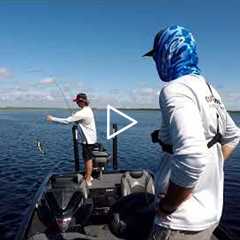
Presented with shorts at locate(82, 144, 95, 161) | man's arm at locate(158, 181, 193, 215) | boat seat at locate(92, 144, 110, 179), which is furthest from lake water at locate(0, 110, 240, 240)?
man's arm at locate(158, 181, 193, 215)

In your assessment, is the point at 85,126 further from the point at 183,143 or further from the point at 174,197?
the point at 183,143

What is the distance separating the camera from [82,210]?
245 inches

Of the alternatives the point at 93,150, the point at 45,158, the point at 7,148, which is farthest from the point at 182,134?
the point at 7,148

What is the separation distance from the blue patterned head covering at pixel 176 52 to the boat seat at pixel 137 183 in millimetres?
5832

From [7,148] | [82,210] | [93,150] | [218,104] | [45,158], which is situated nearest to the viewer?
[218,104]

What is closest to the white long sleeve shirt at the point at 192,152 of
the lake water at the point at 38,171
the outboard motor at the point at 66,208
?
the outboard motor at the point at 66,208

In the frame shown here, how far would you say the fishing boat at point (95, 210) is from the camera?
10.4ft

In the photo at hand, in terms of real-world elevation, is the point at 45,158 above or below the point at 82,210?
below

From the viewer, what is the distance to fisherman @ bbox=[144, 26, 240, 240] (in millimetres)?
2320

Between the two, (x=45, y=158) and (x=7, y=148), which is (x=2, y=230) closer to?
(x=45, y=158)

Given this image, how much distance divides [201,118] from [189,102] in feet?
0.63

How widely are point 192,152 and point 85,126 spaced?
874 cm

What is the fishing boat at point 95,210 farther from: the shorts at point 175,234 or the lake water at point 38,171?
the lake water at point 38,171

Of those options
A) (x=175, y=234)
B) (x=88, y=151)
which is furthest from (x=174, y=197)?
(x=88, y=151)
